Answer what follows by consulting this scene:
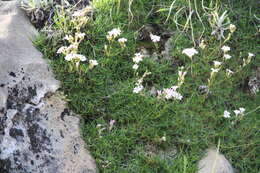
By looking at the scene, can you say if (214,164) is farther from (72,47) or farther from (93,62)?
(72,47)

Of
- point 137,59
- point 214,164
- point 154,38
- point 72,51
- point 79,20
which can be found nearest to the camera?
point 214,164

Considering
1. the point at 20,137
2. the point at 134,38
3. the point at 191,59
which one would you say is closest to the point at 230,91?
the point at 191,59

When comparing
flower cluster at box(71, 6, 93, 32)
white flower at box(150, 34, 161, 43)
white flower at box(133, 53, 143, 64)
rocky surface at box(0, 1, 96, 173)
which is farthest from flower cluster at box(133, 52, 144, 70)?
rocky surface at box(0, 1, 96, 173)

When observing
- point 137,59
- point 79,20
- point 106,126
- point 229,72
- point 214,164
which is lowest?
point 214,164

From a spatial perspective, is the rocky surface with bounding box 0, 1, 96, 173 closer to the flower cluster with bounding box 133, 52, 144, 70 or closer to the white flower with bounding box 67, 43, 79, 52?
the white flower with bounding box 67, 43, 79, 52

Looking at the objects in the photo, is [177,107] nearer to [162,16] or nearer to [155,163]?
[155,163]

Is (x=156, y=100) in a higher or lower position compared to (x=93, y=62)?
lower

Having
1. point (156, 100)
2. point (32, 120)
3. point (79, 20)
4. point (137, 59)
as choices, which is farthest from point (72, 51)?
point (156, 100)

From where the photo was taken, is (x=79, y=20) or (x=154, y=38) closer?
(x=79, y=20)
